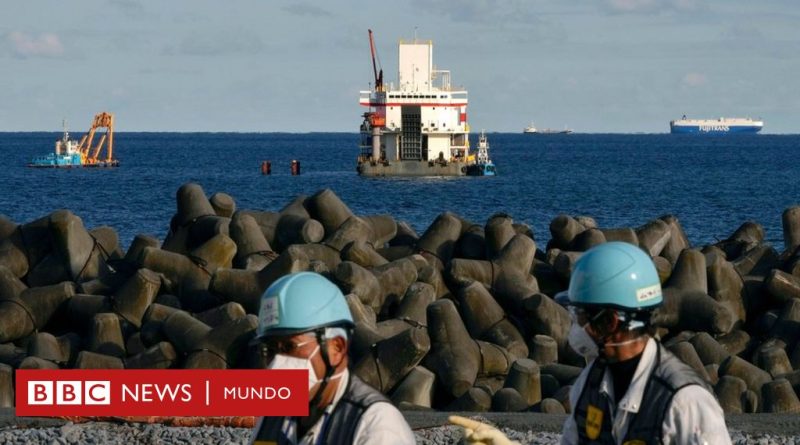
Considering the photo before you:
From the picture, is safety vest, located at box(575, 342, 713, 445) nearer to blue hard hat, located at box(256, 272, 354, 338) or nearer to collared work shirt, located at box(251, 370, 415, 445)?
collared work shirt, located at box(251, 370, 415, 445)

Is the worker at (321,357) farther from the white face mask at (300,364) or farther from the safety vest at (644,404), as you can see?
the safety vest at (644,404)

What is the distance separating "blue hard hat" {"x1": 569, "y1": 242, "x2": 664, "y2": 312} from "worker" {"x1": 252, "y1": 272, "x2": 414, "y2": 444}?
81cm

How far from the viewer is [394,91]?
84.2 metres

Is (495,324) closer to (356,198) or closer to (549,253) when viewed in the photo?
(549,253)

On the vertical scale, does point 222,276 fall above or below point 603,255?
below

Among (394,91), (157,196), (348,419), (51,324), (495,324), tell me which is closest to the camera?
(348,419)

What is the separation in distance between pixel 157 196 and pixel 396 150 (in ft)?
68.0

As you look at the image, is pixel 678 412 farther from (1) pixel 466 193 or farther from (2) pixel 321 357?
(1) pixel 466 193

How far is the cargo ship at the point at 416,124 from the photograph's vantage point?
82938 mm

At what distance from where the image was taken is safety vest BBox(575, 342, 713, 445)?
4641 mm

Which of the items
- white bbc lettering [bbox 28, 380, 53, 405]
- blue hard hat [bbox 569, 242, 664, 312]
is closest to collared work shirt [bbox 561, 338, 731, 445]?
blue hard hat [bbox 569, 242, 664, 312]

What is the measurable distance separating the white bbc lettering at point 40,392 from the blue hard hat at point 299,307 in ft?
18.0

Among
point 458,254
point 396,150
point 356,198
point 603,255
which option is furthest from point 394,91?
point 603,255

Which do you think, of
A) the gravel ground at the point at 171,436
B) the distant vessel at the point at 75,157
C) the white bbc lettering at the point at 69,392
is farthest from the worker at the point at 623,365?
the distant vessel at the point at 75,157
